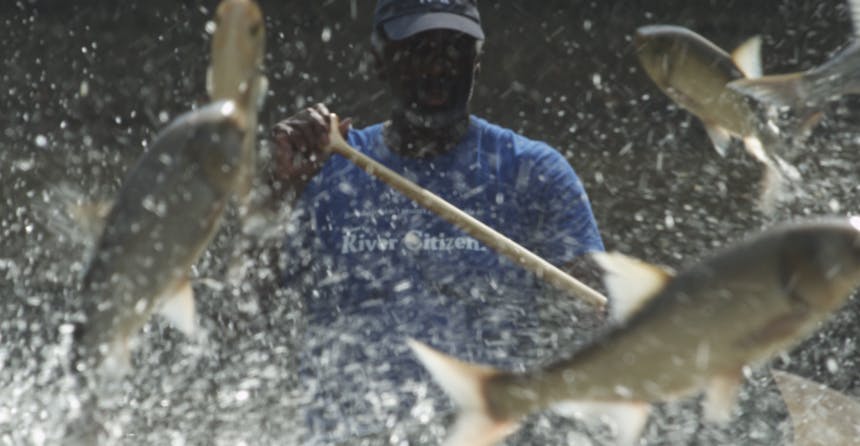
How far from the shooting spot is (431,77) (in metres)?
3.37

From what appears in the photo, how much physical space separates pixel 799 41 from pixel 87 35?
2.90 metres

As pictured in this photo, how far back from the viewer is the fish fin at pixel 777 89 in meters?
Answer: 2.33

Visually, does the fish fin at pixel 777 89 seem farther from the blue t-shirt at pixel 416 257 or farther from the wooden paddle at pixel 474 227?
the blue t-shirt at pixel 416 257

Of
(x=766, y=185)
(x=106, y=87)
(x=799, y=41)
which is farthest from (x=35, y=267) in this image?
(x=766, y=185)

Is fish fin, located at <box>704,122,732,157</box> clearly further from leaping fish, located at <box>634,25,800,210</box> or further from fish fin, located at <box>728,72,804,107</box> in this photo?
fish fin, located at <box>728,72,804,107</box>

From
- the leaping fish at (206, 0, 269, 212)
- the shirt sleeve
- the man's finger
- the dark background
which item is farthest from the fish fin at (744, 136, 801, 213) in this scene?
the dark background

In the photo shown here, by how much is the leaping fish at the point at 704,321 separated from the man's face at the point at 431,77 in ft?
5.28

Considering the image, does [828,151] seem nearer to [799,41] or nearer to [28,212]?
[799,41]

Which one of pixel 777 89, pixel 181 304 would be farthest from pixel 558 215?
pixel 181 304

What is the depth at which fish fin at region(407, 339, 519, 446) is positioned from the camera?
1861 millimetres

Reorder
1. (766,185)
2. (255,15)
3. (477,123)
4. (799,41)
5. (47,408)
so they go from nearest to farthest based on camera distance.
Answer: (255,15)
(766,185)
(47,408)
(477,123)
(799,41)

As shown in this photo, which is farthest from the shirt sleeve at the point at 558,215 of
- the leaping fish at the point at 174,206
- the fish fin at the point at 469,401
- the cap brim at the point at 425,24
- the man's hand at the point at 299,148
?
the leaping fish at the point at 174,206

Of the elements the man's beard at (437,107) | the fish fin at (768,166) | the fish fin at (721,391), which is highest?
the man's beard at (437,107)

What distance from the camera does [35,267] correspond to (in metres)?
5.60
